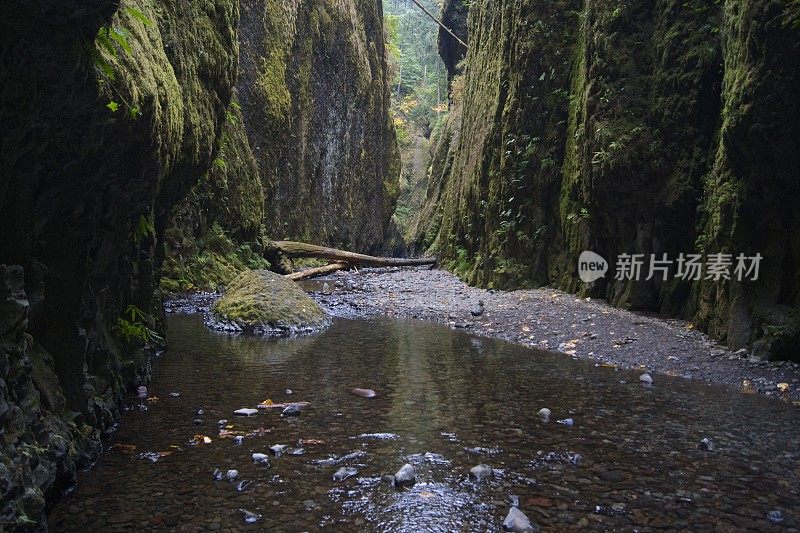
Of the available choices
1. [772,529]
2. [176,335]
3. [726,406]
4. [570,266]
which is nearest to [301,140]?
[570,266]

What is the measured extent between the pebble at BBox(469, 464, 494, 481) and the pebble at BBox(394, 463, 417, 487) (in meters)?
0.36

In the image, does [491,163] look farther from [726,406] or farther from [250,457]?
[250,457]

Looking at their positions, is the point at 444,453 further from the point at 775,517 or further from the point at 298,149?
the point at 298,149

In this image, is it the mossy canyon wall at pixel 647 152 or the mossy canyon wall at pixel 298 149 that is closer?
the mossy canyon wall at pixel 647 152

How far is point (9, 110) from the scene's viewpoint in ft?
7.54

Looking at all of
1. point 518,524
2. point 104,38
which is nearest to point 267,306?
point 104,38

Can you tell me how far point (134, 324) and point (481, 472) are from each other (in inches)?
135

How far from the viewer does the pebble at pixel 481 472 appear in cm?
338

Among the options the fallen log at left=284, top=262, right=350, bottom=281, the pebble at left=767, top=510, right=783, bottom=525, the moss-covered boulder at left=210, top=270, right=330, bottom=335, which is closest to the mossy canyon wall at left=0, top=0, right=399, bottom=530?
the moss-covered boulder at left=210, top=270, right=330, bottom=335

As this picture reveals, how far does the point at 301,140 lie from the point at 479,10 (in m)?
8.75

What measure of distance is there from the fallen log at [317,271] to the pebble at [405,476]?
1274 cm

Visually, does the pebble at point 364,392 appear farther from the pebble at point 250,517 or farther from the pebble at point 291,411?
the pebble at point 250,517

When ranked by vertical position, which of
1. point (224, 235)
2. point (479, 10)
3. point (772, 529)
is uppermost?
point (479, 10)

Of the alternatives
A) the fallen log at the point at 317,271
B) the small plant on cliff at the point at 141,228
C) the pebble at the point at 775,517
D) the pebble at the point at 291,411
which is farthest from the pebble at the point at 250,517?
the fallen log at the point at 317,271
